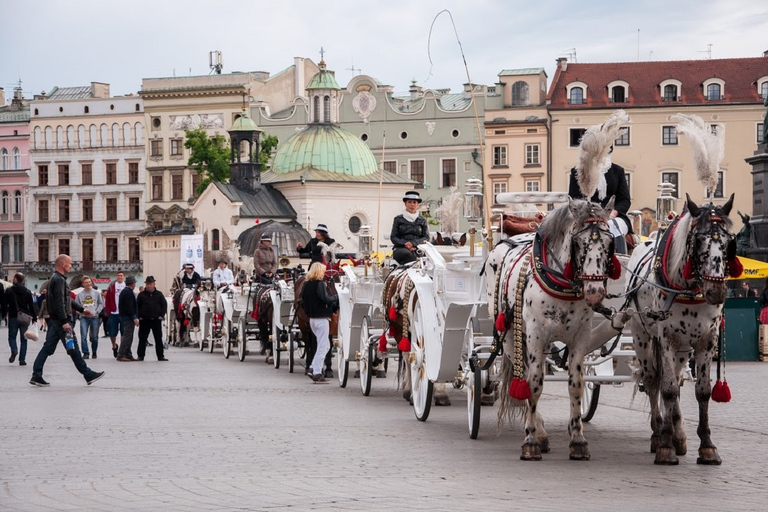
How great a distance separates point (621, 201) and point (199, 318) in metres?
24.6

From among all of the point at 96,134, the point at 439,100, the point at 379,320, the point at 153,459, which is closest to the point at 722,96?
the point at 439,100

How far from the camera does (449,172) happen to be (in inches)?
3504

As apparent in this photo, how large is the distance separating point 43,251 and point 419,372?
94602 mm

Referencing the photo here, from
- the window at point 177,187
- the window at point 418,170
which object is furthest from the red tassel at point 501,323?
the window at point 177,187

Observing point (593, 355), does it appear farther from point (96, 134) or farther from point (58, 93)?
point (58, 93)

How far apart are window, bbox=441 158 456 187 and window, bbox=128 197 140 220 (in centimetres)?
2544

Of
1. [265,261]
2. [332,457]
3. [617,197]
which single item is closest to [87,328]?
[265,261]

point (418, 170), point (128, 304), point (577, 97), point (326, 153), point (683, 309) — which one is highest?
point (577, 97)

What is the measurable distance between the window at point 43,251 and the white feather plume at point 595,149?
9702 centimetres

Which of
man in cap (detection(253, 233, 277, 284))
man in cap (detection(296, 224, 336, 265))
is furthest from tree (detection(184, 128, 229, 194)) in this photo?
man in cap (detection(296, 224, 336, 265))

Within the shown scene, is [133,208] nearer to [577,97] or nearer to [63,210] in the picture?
[63,210]

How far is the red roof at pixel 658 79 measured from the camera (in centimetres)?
8206

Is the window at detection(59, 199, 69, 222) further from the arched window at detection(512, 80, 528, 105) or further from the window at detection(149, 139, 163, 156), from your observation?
the arched window at detection(512, 80, 528, 105)

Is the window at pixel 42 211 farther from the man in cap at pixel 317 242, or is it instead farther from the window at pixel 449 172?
the man in cap at pixel 317 242
